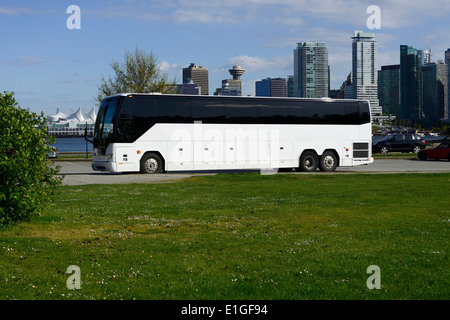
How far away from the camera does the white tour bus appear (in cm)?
3017

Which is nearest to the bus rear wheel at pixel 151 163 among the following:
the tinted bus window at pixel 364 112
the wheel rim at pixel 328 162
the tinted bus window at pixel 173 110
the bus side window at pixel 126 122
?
the bus side window at pixel 126 122

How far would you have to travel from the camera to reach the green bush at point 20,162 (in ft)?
33.7

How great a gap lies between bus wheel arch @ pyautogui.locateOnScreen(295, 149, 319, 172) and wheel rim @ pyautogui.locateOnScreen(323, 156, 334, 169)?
482 mm

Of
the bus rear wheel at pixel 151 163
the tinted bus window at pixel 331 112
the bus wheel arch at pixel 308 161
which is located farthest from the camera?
the tinted bus window at pixel 331 112

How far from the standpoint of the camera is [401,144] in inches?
2280

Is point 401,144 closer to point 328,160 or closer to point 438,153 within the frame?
point 438,153

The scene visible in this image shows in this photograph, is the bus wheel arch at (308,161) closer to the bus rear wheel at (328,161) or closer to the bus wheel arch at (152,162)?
the bus rear wheel at (328,161)

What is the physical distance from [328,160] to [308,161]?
51.1 inches

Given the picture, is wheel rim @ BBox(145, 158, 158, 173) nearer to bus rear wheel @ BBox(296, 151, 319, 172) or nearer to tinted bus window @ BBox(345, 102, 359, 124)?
bus rear wheel @ BBox(296, 151, 319, 172)

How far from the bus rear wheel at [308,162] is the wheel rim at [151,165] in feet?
28.7

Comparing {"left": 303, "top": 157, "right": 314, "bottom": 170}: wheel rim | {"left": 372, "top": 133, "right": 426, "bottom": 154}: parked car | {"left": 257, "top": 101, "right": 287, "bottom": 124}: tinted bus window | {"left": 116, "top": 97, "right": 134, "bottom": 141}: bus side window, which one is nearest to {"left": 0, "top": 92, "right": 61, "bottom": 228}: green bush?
{"left": 116, "top": 97, "right": 134, "bottom": 141}: bus side window

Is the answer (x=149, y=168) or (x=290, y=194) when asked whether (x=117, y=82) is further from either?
(x=290, y=194)

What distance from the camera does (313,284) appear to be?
7.43m
